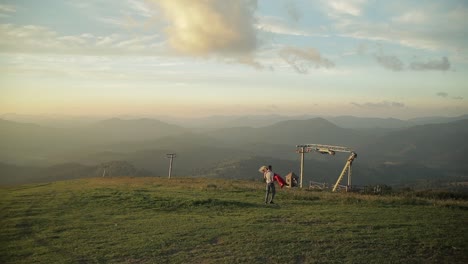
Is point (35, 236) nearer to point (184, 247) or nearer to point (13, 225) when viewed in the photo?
point (13, 225)

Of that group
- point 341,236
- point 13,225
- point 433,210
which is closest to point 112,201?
point 13,225

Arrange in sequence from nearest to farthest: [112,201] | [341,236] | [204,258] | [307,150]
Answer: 1. [204,258]
2. [341,236]
3. [112,201]
4. [307,150]

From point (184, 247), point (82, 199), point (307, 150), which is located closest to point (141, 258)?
point (184, 247)

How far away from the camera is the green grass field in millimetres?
11508

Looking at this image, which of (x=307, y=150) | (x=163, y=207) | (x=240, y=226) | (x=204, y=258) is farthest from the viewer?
(x=307, y=150)

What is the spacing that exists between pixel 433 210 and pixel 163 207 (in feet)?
53.7

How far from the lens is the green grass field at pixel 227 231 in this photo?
37.8ft

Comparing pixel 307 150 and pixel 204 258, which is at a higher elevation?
pixel 307 150

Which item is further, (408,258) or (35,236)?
(35,236)

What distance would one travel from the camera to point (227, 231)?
47.0 feet

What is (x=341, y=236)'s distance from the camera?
13383mm

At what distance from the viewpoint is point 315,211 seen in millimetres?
18859

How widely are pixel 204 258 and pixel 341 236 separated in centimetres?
577

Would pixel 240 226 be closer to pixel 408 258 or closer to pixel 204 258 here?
pixel 204 258
